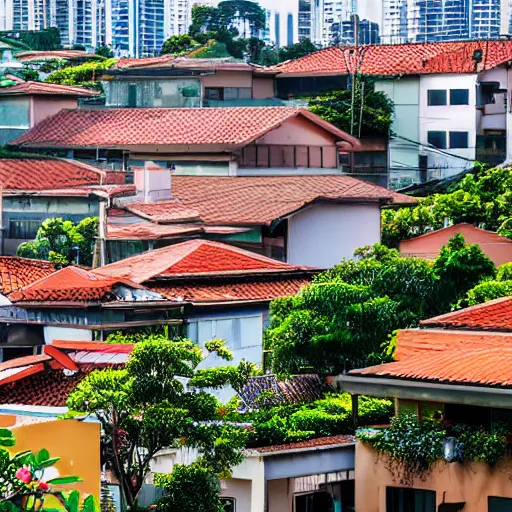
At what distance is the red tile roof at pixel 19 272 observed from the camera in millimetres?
28686

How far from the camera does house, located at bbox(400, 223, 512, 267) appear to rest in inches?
1503

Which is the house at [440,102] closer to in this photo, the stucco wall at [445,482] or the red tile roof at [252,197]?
the red tile roof at [252,197]

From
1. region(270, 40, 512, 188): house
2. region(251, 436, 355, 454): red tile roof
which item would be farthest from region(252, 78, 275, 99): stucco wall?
region(251, 436, 355, 454): red tile roof

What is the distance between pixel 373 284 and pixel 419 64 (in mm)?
28193

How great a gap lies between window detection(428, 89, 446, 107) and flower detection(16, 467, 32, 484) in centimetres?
4069

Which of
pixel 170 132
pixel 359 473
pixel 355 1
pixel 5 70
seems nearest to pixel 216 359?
pixel 359 473

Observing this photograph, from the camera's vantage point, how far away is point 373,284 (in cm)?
2678

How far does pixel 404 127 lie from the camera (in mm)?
53188

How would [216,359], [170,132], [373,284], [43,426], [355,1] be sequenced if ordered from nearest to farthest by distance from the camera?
[43,426] < [216,359] < [373,284] < [170,132] < [355,1]

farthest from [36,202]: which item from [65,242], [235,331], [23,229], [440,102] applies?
[440,102]

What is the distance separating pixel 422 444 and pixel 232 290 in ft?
27.1

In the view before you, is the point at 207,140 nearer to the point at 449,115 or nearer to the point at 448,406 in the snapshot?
the point at 449,115

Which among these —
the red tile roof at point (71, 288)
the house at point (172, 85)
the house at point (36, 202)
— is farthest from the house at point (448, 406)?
the house at point (172, 85)

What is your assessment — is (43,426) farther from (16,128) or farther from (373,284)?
(16,128)
